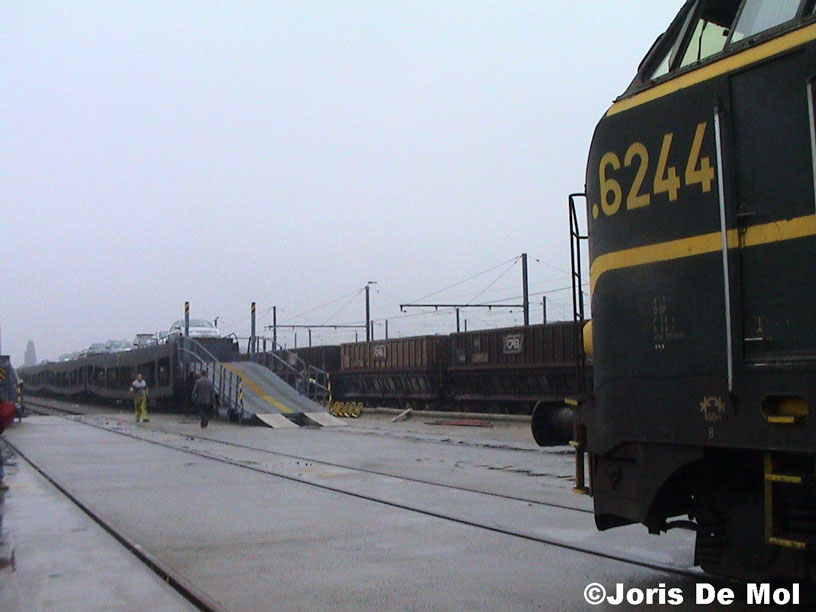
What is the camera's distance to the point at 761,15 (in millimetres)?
5297

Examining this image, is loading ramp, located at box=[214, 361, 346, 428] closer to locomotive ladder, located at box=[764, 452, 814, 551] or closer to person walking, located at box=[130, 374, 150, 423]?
person walking, located at box=[130, 374, 150, 423]

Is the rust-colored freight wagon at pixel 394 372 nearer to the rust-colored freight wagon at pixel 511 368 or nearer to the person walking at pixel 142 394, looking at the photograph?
the rust-colored freight wagon at pixel 511 368

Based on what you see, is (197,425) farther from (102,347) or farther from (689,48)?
(102,347)

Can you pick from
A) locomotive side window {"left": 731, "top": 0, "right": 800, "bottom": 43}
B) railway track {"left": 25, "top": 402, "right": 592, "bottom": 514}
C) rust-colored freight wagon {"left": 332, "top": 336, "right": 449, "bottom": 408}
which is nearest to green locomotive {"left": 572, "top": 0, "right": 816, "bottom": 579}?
locomotive side window {"left": 731, "top": 0, "right": 800, "bottom": 43}

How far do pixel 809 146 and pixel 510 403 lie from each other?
85.2ft

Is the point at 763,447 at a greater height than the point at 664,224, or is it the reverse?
the point at 664,224

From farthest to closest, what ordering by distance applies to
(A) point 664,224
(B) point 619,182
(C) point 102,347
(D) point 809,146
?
1. (C) point 102,347
2. (B) point 619,182
3. (A) point 664,224
4. (D) point 809,146

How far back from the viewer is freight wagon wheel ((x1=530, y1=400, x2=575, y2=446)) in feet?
24.1

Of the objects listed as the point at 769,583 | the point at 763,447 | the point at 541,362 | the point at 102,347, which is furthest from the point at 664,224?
the point at 102,347

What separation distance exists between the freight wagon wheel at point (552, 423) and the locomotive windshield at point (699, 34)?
2.66m

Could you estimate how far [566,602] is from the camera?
6.32 metres

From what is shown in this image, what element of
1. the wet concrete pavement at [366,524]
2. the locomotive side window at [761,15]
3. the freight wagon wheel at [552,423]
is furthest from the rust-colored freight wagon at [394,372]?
the locomotive side window at [761,15]

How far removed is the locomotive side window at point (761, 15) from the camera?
16.7 ft

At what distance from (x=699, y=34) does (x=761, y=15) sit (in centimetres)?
58
